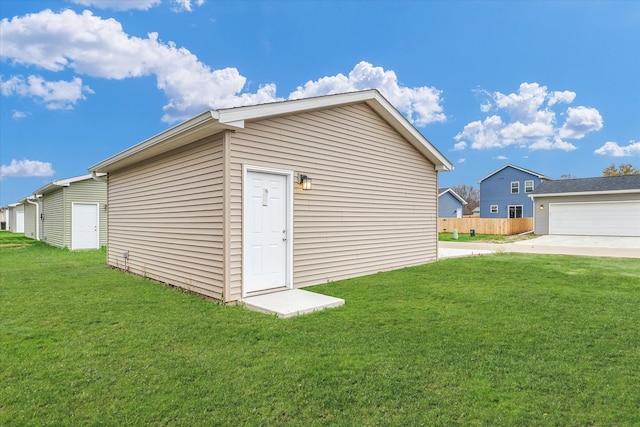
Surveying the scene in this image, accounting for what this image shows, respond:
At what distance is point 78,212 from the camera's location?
49.4 ft

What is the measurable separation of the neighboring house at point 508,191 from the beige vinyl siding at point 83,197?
30817 millimetres

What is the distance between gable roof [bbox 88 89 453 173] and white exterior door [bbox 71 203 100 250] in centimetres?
762

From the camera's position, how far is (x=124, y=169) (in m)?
8.57

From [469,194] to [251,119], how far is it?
56.7 metres

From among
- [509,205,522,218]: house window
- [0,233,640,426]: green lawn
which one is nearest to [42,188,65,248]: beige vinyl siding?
[0,233,640,426]: green lawn

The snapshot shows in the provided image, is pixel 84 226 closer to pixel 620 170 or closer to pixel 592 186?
pixel 592 186

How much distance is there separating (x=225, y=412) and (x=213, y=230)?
3435mm

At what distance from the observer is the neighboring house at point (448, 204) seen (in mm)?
35094

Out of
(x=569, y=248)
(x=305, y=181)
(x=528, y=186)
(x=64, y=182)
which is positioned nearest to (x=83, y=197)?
(x=64, y=182)

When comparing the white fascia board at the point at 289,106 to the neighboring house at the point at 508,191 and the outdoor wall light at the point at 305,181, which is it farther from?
the neighboring house at the point at 508,191

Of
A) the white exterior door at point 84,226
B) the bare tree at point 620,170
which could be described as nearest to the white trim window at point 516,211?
the bare tree at point 620,170

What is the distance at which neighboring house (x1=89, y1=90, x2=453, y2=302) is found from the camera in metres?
5.21

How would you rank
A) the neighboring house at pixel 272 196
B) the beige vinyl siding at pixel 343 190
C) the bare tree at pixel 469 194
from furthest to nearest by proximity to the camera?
the bare tree at pixel 469 194 → the beige vinyl siding at pixel 343 190 → the neighboring house at pixel 272 196

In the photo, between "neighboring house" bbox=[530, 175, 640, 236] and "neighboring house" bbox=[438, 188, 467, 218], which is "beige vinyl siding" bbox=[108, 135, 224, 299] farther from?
"neighboring house" bbox=[438, 188, 467, 218]
